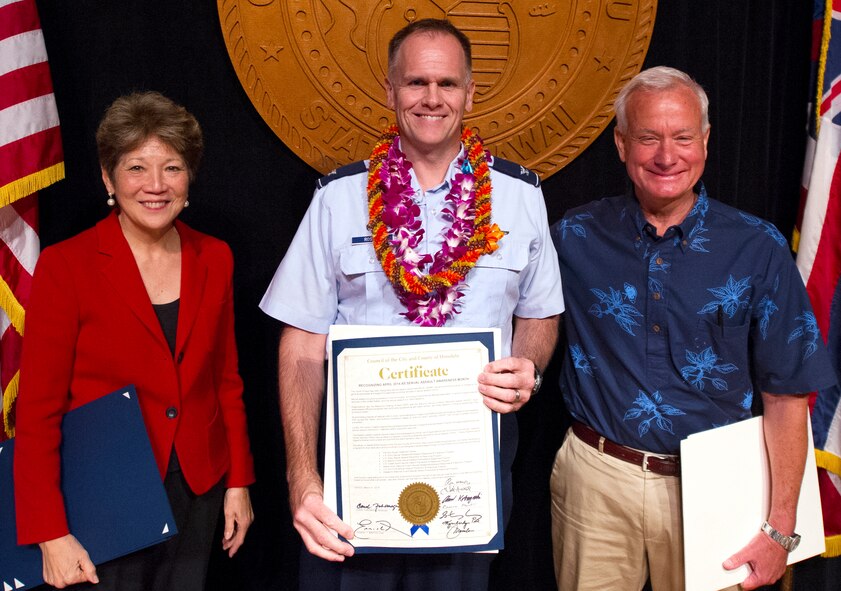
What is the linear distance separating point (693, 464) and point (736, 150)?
3.87 ft

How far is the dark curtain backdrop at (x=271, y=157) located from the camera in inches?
85.0

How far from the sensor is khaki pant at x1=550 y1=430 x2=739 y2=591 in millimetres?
1842

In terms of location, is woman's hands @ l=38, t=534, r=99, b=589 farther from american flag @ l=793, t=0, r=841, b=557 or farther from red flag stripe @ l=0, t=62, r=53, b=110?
american flag @ l=793, t=0, r=841, b=557

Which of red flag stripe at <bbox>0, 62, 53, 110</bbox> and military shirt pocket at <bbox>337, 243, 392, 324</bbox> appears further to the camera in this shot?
red flag stripe at <bbox>0, 62, 53, 110</bbox>

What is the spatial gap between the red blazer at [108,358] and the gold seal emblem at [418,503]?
1.77 ft

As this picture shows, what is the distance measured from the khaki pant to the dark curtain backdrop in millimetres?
614

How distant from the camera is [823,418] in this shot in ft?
7.68

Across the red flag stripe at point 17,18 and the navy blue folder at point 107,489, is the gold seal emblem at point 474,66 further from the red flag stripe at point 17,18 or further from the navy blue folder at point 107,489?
the navy blue folder at point 107,489

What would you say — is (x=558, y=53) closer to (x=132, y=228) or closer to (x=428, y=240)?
(x=428, y=240)

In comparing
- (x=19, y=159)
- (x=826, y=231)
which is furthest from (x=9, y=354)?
(x=826, y=231)

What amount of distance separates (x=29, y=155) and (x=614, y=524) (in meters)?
1.70

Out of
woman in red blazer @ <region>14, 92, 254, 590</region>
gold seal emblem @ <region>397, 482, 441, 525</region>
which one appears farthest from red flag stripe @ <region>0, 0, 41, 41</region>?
gold seal emblem @ <region>397, 482, 441, 525</region>

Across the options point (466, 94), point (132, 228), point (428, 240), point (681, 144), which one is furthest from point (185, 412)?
point (681, 144)

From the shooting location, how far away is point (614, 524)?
1.90 meters
